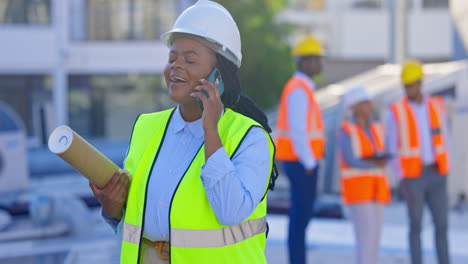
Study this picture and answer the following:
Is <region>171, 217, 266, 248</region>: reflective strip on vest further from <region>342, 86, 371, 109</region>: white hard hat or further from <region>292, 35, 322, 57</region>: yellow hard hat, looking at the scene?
<region>292, 35, 322, 57</region>: yellow hard hat

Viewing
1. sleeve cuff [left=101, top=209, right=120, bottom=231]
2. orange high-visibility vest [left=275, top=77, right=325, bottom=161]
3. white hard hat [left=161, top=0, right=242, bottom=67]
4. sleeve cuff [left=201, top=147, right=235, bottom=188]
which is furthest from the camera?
orange high-visibility vest [left=275, top=77, right=325, bottom=161]

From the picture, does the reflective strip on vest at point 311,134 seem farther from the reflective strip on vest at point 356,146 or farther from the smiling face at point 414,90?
the smiling face at point 414,90

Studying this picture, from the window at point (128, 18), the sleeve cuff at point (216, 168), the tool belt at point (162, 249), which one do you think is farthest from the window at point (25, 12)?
the sleeve cuff at point (216, 168)

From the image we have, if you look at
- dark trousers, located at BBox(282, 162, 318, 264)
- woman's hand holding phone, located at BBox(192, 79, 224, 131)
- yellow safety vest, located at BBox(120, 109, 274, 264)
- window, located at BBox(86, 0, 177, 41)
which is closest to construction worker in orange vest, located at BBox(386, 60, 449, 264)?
dark trousers, located at BBox(282, 162, 318, 264)

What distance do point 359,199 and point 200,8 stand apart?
3375mm

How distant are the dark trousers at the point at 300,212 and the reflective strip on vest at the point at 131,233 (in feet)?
10.6

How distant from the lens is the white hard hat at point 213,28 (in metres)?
2.50

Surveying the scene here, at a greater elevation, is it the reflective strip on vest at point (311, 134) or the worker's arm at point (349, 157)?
the reflective strip on vest at point (311, 134)

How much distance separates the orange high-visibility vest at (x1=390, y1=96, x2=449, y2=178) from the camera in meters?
5.61

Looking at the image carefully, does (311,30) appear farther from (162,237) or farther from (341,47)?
(162,237)

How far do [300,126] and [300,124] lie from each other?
0.02m

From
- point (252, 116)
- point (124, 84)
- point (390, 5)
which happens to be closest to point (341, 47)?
point (124, 84)

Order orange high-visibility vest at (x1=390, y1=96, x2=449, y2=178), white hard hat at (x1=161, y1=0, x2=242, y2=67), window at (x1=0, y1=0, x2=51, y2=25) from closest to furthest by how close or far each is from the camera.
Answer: white hard hat at (x1=161, y1=0, x2=242, y2=67), orange high-visibility vest at (x1=390, y1=96, x2=449, y2=178), window at (x1=0, y1=0, x2=51, y2=25)

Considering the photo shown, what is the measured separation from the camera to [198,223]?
238 centimetres
